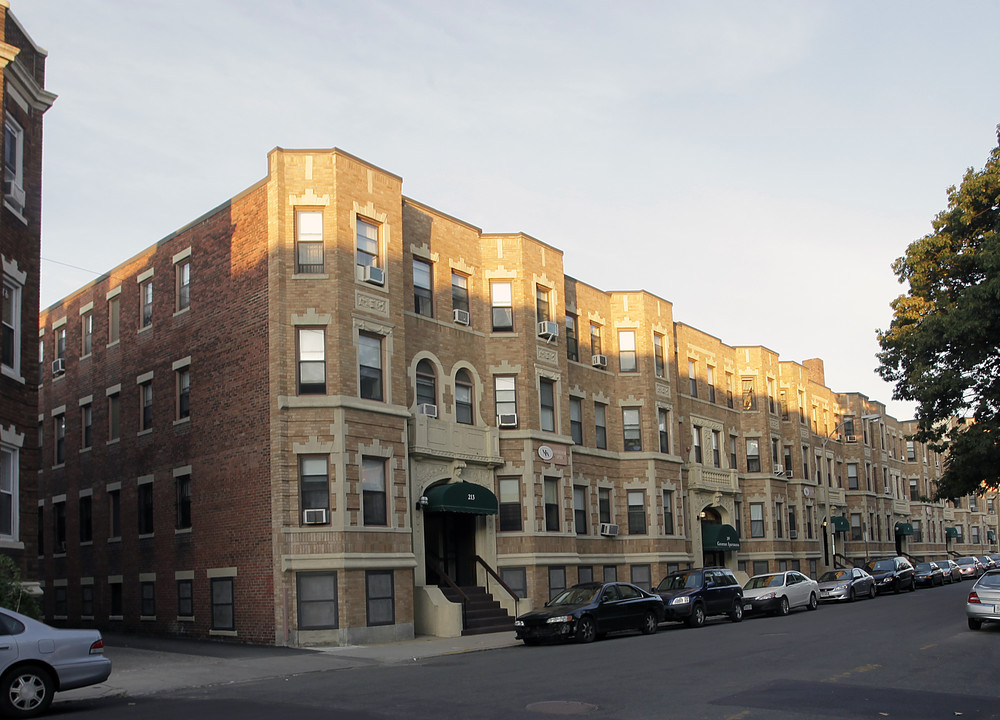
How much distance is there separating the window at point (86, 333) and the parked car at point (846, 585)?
29330 mm

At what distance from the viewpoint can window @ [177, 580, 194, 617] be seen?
2636cm

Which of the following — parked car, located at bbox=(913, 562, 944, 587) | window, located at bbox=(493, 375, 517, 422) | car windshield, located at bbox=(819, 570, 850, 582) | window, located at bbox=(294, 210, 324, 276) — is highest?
window, located at bbox=(294, 210, 324, 276)

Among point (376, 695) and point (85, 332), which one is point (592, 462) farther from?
point (376, 695)

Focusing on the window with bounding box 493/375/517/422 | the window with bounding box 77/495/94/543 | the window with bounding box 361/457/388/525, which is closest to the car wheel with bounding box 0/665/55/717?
the window with bounding box 361/457/388/525

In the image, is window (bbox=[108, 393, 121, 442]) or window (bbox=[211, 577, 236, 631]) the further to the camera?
window (bbox=[108, 393, 121, 442])

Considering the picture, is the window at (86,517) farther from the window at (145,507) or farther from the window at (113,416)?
the window at (145,507)

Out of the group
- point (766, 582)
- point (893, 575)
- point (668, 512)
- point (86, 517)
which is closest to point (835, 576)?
point (893, 575)

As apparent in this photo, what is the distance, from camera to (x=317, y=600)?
76.5ft

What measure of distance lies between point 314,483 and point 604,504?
14.4 m

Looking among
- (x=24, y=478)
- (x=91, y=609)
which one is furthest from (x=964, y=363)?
(x=91, y=609)

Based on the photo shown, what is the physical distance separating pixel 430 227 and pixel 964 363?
17.0 metres

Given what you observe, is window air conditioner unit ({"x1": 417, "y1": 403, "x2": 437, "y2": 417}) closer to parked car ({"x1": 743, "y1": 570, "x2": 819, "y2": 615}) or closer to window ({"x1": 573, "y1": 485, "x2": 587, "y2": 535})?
window ({"x1": 573, "y1": 485, "x2": 587, "y2": 535})

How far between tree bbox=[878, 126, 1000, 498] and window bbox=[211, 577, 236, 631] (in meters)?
21.2

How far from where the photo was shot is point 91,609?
103ft
